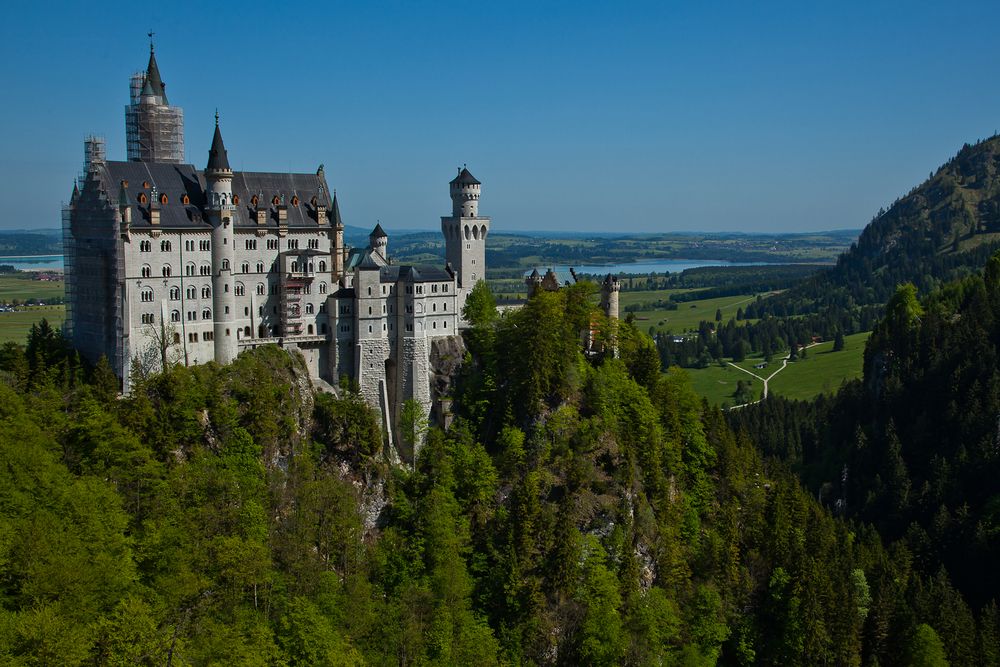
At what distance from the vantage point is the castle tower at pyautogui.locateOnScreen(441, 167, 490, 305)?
94500 millimetres

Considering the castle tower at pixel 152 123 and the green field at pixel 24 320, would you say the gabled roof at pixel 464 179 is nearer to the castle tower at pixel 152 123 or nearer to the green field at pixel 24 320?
the castle tower at pixel 152 123

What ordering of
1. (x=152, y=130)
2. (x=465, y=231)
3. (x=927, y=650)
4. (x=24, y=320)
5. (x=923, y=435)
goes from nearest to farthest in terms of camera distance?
1. (x=927, y=650)
2. (x=152, y=130)
3. (x=465, y=231)
4. (x=923, y=435)
5. (x=24, y=320)

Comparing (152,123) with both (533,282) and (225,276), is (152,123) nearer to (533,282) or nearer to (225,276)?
(225,276)

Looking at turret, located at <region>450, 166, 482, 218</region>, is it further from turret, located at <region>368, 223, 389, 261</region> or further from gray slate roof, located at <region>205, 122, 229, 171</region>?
gray slate roof, located at <region>205, 122, 229, 171</region>

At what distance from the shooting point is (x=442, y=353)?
8875cm

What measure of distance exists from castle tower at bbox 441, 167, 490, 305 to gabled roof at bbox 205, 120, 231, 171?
22.1 meters

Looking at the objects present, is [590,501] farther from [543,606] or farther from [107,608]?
[107,608]

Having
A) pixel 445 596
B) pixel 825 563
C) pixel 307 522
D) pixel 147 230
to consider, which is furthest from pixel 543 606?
pixel 147 230

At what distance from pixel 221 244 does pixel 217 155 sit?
7203 millimetres

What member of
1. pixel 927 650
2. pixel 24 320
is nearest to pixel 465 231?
pixel 927 650

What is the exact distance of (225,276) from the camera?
81.7 m

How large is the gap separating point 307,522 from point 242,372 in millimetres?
13350

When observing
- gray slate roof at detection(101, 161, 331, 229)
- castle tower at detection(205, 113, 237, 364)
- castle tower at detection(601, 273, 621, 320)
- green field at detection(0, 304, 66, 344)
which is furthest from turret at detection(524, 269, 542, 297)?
green field at detection(0, 304, 66, 344)

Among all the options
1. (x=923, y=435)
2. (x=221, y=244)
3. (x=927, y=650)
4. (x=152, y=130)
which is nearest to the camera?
(x=221, y=244)
